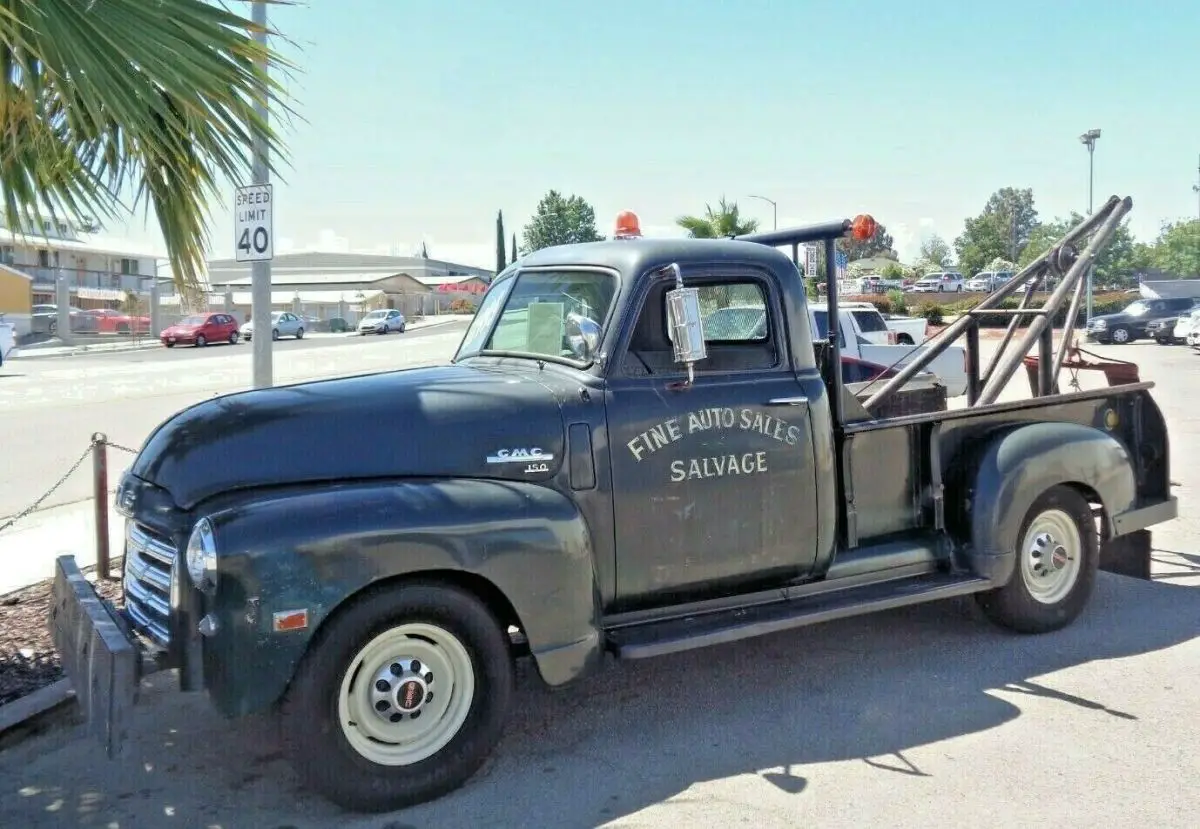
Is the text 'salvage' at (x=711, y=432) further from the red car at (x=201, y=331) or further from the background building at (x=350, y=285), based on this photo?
the background building at (x=350, y=285)

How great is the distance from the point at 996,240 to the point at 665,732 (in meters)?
112

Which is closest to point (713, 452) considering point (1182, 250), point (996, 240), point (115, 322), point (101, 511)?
point (101, 511)

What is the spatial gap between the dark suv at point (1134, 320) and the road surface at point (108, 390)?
2171 centimetres

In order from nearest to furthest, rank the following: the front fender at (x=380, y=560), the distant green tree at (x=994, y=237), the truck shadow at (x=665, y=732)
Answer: the front fender at (x=380, y=560) → the truck shadow at (x=665, y=732) → the distant green tree at (x=994, y=237)

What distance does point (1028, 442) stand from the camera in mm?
5613

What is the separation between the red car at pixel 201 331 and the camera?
4091cm

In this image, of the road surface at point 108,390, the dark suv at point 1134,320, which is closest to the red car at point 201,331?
the road surface at point 108,390

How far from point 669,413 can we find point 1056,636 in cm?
269

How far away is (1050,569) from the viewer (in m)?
5.79

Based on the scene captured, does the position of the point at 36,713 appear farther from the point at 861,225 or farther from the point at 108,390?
the point at 108,390

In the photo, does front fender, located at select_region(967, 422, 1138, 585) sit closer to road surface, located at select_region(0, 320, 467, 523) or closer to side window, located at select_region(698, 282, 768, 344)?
side window, located at select_region(698, 282, 768, 344)

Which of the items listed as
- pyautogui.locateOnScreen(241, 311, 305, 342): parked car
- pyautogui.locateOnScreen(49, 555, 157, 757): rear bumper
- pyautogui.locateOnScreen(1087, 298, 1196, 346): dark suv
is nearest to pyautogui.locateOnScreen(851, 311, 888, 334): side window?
pyautogui.locateOnScreen(49, 555, 157, 757): rear bumper

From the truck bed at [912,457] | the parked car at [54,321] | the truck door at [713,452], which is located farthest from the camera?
the parked car at [54,321]

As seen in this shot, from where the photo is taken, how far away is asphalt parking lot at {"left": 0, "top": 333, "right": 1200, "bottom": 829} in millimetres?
3887
